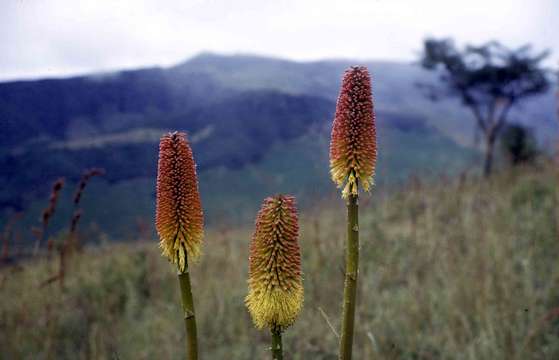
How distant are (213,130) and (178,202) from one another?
37.1 metres

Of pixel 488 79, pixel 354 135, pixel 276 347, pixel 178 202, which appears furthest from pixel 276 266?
pixel 488 79

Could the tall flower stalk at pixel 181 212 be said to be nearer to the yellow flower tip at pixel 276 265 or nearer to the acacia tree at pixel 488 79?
the yellow flower tip at pixel 276 265

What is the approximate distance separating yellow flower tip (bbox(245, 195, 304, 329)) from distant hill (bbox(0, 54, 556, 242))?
3.37 m

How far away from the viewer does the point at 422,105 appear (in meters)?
68.2

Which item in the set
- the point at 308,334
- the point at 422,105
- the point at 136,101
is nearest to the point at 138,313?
the point at 308,334

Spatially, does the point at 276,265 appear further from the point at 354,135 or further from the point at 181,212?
the point at 354,135

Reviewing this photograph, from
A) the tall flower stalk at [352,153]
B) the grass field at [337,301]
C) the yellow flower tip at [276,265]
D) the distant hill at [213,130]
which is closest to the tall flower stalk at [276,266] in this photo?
the yellow flower tip at [276,265]

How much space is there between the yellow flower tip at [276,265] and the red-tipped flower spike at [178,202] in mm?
219

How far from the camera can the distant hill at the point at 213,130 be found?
29.0 feet

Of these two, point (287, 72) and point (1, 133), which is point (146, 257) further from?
point (287, 72)

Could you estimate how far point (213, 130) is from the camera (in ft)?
126

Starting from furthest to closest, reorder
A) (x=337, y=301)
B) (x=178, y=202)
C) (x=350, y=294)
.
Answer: (x=337, y=301), (x=178, y=202), (x=350, y=294)

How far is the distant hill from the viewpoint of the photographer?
8.84m

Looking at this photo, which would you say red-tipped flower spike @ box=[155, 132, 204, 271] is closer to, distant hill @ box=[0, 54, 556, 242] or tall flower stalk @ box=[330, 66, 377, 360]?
tall flower stalk @ box=[330, 66, 377, 360]
